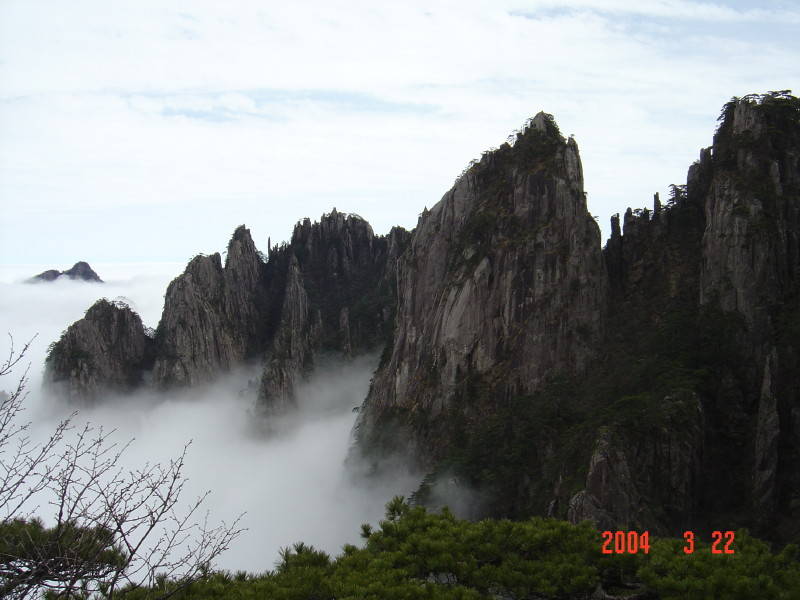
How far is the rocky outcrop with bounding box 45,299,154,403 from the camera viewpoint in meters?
99.7

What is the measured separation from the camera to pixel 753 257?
44.9 meters

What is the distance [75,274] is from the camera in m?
166

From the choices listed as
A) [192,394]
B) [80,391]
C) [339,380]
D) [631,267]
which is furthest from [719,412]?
[80,391]

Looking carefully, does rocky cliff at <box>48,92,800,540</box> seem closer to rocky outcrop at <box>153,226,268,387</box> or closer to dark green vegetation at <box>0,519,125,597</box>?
dark green vegetation at <box>0,519,125,597</box>

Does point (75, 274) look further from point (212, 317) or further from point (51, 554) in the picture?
point (51, 554)

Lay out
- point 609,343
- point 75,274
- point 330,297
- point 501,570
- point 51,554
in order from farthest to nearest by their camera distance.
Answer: point 75,274
point 330,297
point 609,343
point 501,570
point 51,554

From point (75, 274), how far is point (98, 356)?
7359cm

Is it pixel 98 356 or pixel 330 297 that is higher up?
pixel 330 297

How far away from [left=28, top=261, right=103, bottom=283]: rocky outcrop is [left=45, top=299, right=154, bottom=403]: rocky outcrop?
67392 millimetres
